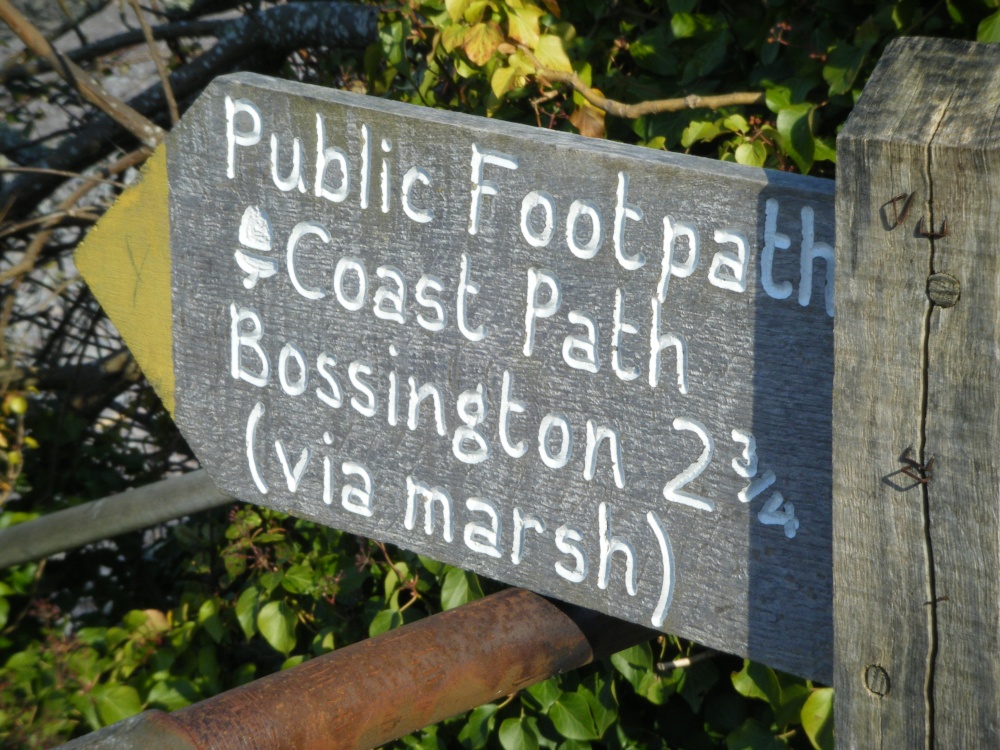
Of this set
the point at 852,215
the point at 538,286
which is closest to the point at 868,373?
the point at 852,215

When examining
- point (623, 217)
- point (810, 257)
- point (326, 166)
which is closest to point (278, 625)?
point (326, 166)

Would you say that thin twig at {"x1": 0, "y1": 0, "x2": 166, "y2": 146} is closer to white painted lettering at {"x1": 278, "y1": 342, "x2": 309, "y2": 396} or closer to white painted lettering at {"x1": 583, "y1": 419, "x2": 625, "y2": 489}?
white painted lettering at {"x1": 278, "y1": 342, "x2": 309, "y2": 396}

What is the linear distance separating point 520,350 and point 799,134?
61 cm

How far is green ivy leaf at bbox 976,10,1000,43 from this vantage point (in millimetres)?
1291

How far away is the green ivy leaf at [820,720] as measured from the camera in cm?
130

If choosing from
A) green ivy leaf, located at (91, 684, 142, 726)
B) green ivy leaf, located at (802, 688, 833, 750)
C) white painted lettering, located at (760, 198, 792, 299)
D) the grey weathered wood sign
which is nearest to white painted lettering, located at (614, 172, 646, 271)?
the grey weathered wood sign

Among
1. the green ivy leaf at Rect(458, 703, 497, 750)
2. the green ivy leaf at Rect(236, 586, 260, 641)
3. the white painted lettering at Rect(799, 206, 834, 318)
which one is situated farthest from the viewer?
the green ivy leaf at Rect(236, 586, 260, 641)

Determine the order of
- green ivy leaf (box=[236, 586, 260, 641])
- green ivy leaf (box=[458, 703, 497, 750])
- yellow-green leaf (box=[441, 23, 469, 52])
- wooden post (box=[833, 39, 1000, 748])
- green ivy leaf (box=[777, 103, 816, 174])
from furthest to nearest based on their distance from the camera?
green ivy leaf (box=[236, 586, 260, 641])
green ivy leaf (box=[458, 703, 497, 750])
yellow-green leaf (box=[441, 23, 469, 52])
green ivy leaf (box=[777, 103, 816, 174])
wooden post (box=[833, 39, 1000, 748])

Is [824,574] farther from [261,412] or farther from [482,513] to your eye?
[261,412]

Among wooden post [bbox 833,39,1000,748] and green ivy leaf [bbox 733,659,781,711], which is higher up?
wooden post [bbox 833,39,1000,748]

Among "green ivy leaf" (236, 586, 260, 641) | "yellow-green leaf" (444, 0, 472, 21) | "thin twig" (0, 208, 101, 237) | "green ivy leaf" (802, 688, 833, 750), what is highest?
"yellow-green leaf" (444, 0, 472, 21)

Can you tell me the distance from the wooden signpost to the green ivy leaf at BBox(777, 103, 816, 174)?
555 millimetres

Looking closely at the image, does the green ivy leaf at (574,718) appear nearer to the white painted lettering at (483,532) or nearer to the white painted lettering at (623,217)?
the white painted lettering at (483,532)

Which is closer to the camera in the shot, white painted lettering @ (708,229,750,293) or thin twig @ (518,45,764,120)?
white painted lettering @ (708,229,750,293)
